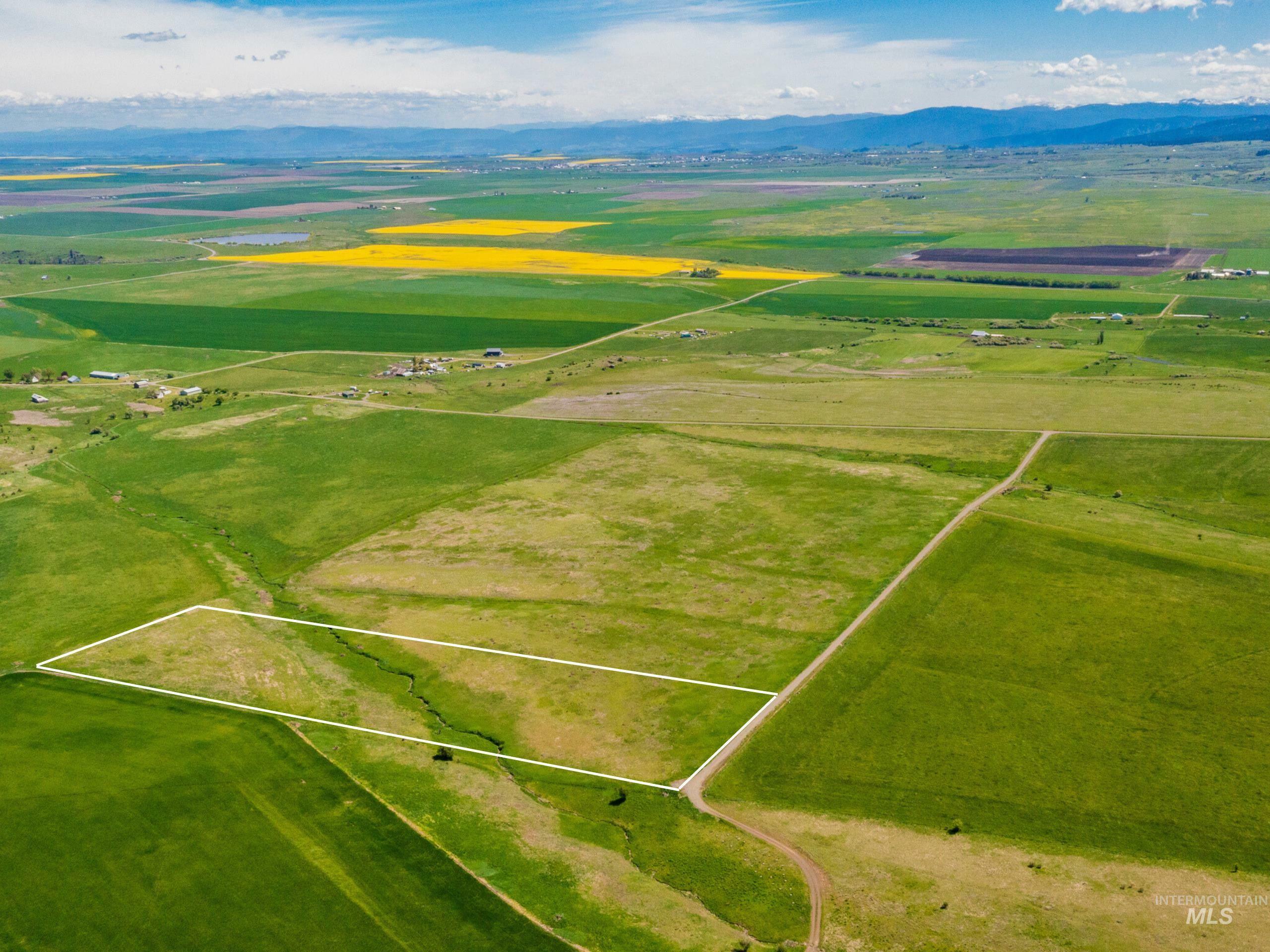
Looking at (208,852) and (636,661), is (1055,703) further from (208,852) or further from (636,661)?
(208,852)

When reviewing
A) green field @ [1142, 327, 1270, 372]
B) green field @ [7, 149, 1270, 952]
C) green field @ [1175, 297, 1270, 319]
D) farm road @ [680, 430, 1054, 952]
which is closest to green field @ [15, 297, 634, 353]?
green field @ [7, 149, 1270, 952]

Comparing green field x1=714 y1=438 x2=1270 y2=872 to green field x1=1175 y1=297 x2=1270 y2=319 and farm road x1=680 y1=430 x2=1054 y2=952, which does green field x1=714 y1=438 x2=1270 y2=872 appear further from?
green field x1=1175 y1=297 x2=1270 y2=319

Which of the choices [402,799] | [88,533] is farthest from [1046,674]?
[88,533]

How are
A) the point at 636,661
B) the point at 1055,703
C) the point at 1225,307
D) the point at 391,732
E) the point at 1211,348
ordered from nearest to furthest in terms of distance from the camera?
the point at 391,732 < the point at 1055,703 < the point at 636,661 < the point at 1211,348 < the point at 1225,307

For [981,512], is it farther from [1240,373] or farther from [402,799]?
[1240,373]

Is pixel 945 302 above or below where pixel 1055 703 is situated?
above

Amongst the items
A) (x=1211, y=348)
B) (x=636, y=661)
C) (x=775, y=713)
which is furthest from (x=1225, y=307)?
(x=636, y=661)

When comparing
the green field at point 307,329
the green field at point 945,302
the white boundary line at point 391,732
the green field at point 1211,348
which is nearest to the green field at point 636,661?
the white boundary line at point 391,732
